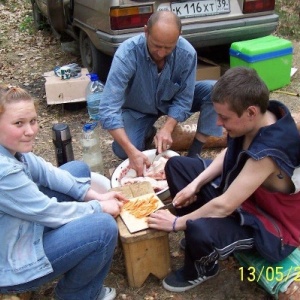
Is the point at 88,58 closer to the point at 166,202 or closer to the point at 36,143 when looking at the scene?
the point at 36,143

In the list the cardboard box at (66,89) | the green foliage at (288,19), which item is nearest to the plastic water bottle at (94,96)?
the cardboard box at (66,89)

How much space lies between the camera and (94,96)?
4539 millimetres

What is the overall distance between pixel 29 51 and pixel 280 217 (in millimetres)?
5814

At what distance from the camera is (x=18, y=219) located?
2.11m

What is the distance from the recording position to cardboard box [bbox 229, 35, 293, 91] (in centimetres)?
474

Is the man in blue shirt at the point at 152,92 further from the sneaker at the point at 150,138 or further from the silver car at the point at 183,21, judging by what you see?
the silver car at the point at 183,21

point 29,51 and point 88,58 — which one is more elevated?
point 88,58

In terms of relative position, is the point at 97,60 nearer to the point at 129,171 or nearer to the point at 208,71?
the point at 208,71

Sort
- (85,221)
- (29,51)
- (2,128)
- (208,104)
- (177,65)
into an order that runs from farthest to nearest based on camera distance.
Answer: (29,51) → (208,104) → (177,65) → (85,221) → (2,128)

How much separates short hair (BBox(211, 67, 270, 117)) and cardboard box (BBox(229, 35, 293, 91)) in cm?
266

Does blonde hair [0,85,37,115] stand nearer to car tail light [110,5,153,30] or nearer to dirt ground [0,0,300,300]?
dirt ground [0,0,300,300]

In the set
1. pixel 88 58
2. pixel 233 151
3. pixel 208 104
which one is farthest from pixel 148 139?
pixel 88 58

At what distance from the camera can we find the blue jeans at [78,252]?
2.15 m
